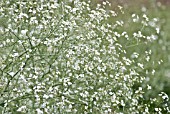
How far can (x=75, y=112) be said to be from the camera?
14.8 ft

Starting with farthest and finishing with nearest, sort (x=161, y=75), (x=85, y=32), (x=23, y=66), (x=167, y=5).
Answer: (x=167, y=5), (x=161, y=75), (x=85, y=32), (x=23, y=66)

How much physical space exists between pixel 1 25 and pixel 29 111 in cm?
117

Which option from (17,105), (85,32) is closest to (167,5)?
(85,32)

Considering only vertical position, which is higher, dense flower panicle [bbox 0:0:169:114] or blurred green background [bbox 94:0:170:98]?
blurred green background [bbox 94:0:170:98]

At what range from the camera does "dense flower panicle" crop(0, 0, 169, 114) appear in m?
4.37

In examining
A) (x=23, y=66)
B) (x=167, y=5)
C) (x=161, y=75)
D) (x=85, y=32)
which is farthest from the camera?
(x=167, y=5)

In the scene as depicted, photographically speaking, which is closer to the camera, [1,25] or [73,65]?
[73,65]

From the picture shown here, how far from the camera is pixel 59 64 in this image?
4.80m

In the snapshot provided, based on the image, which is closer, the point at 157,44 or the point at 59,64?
the point at 59,64

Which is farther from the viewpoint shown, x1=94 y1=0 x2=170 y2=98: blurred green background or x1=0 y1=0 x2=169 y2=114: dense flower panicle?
x1=94 y1=0 x2=170 y2=98: blurred green background

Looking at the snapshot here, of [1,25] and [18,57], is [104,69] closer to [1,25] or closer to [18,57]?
[18,57]

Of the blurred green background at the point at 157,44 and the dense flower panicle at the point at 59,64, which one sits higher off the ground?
the blurred green background at the point at 157,44

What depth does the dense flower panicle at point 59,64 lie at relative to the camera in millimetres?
4371

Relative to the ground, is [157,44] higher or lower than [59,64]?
higher
